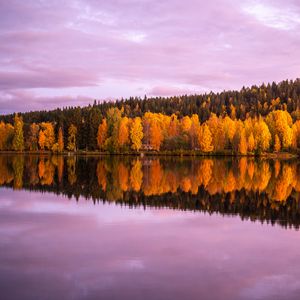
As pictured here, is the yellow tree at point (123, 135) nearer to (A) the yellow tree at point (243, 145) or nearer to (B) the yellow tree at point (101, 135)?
(B) the yellow tree at point (101, 135)

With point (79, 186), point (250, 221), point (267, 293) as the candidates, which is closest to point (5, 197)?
point (79, 186)

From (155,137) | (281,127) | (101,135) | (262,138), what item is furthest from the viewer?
(101,135)

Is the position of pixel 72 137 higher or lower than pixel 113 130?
lower

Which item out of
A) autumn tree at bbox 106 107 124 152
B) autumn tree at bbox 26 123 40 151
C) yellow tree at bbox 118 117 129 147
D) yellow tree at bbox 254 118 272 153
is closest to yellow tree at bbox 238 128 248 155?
yellow tree at bbox 254 118 272 153

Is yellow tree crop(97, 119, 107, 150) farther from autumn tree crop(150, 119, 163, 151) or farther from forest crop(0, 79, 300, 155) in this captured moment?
autumn tree crop(150, 119, 163, 151)

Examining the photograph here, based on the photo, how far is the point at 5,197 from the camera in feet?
94.0

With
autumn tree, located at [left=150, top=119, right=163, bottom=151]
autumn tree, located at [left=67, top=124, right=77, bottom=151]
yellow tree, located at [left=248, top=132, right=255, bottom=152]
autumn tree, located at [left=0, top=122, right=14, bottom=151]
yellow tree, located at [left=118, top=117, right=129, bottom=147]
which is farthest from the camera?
autumn tree, located at [left=0, top=122, right=14, bottom=151]

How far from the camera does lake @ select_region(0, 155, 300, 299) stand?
39.9ft

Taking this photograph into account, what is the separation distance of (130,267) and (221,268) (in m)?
2.80

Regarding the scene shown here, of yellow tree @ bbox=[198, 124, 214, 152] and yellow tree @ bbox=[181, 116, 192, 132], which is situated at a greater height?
yellow tree @ bbox=[181, 116, 192, 132]

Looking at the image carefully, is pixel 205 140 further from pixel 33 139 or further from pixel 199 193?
pixel 199 193

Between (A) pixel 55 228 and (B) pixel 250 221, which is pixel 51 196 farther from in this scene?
(B) pixel 250 221

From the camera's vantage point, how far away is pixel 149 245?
16.7 m

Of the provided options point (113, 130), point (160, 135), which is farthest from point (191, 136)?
point (113, 130)
